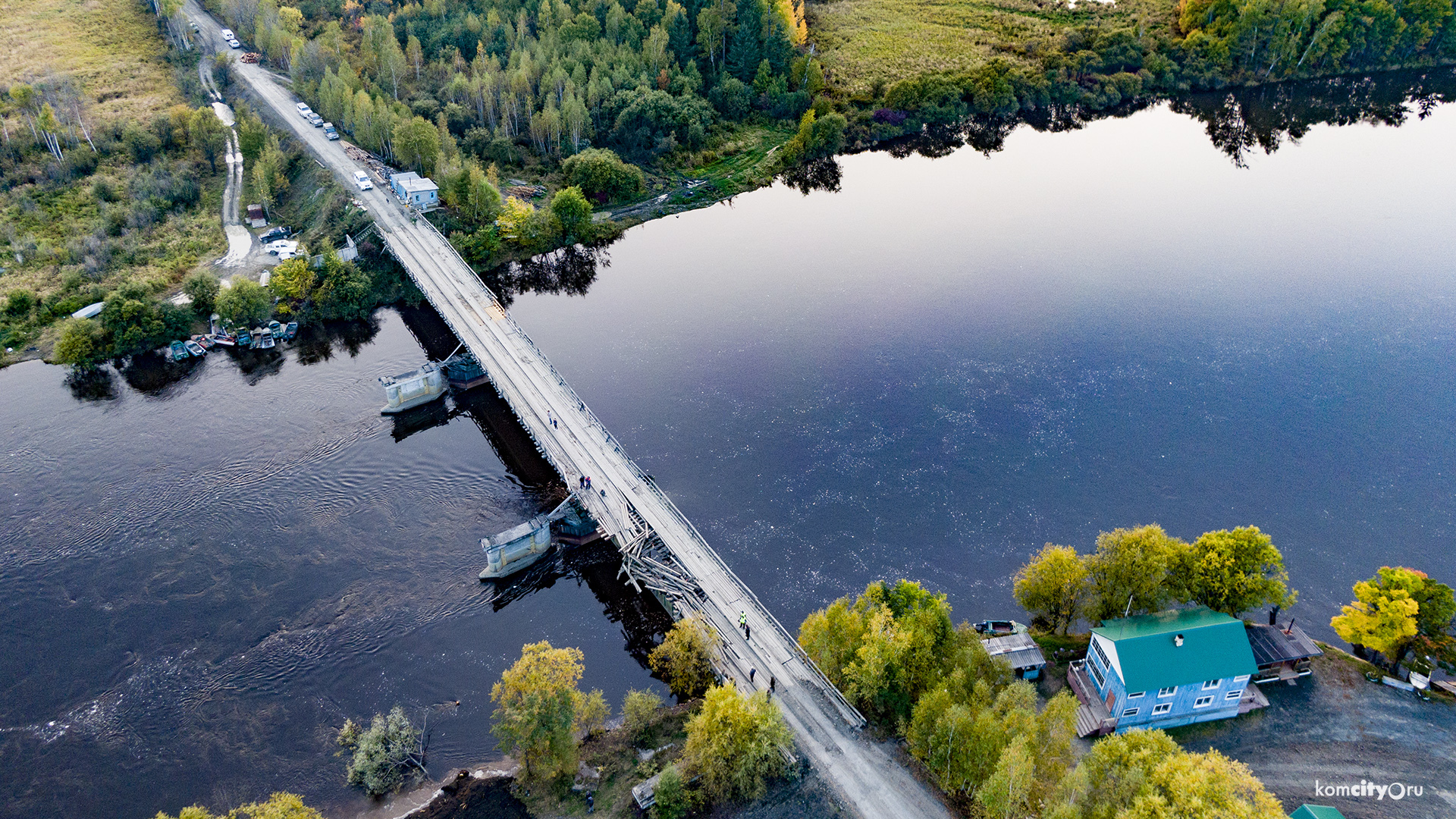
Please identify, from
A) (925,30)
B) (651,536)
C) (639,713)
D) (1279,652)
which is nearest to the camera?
(639,713)

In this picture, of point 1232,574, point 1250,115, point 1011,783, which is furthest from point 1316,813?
point 1250,115

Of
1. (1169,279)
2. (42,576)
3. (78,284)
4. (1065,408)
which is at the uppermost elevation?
(1169,279)

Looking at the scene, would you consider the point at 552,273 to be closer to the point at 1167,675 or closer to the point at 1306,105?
the point at 1167,675

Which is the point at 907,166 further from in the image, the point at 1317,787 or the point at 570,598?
the point at 1317,787

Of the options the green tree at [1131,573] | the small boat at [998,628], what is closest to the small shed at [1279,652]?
the green tree at [1131,573]

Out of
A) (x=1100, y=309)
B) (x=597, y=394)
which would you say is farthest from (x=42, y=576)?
(x=1100, y=309)

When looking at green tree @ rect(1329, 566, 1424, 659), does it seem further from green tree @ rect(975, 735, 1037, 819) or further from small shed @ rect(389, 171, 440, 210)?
small shed @ rect(389, 171, 440, 210)

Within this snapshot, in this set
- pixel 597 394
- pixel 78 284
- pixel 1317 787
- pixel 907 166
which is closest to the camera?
pixel 1317 787
